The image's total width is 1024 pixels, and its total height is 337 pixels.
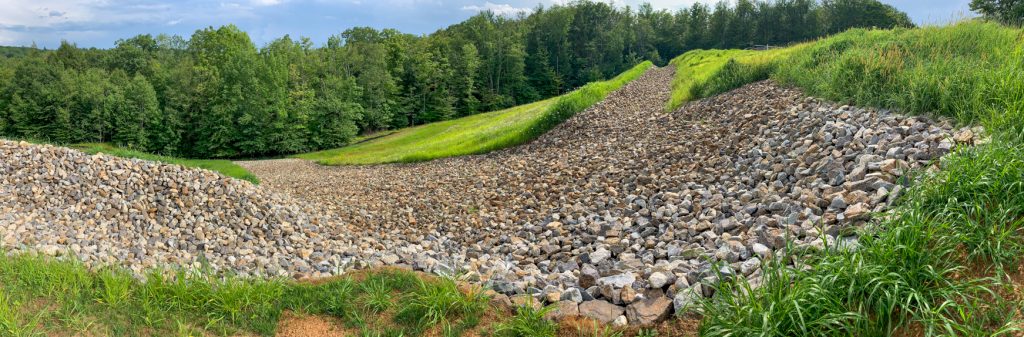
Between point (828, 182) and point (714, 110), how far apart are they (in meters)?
7.61

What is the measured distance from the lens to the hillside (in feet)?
12.2

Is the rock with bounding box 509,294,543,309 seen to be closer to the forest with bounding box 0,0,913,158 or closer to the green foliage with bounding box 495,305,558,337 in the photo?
the green foliage with bounding box 495,305,558,337

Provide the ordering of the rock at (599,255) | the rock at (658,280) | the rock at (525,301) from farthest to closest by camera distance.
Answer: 1. the rock at (599,255)
2. the rock at (658,280)
3. the rock at (525,301)

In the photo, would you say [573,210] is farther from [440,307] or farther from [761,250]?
[440,307]

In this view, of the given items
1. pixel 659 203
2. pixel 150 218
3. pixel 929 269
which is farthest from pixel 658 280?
pixel 150 218

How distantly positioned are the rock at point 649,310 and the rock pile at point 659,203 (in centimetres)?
2

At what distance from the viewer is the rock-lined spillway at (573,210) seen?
5.38m

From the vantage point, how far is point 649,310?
171 inches

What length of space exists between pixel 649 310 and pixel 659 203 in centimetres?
428

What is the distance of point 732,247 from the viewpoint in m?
5.59

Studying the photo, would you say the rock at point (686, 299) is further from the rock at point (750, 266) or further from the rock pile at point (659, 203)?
the rock at point (750, 266)

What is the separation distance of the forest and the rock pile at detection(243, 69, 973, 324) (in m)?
28.0

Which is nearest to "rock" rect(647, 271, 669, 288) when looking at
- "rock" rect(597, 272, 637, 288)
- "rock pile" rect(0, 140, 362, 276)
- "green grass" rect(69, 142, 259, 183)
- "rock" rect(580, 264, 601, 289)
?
"rock" rect(597, 272, 637, 288)

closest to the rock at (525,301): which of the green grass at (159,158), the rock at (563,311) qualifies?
the rock at (563,311)
